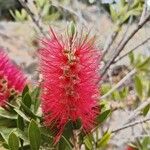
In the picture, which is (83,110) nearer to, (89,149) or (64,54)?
(64,54)

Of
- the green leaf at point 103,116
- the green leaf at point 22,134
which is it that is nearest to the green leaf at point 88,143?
the green leaf at point 103,116

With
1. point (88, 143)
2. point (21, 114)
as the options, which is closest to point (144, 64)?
point (88, 143)

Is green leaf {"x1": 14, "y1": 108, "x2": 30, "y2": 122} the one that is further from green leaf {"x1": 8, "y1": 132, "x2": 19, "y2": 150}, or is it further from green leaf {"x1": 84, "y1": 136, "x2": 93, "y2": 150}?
green leaf {"x1": 84, "y1": 136, "x2": 93, "y2": 150}

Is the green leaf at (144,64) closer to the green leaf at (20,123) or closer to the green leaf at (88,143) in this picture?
the green leaf at (88,143)

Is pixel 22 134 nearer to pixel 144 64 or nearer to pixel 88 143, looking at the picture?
pixel 88 143

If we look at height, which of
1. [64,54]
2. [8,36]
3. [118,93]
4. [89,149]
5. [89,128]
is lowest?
[8,36]

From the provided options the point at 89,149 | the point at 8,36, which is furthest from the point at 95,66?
the point at 8,36
